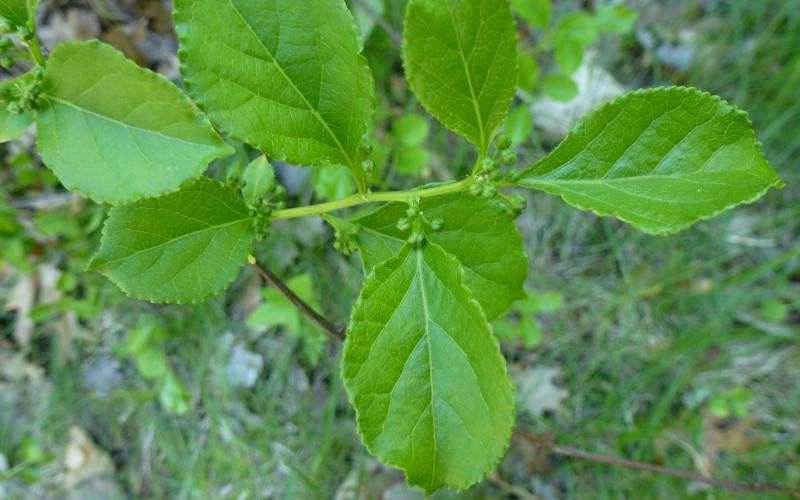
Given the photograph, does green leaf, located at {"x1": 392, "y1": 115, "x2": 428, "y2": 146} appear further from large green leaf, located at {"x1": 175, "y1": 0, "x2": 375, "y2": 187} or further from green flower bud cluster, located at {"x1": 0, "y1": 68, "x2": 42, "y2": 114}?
green flower bud cluster, located at {"x1": 0, "y1": 68, "x2": 42, "y2": 114}

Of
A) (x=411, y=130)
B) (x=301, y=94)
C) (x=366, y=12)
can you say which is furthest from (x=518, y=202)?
(x=366, y=12)

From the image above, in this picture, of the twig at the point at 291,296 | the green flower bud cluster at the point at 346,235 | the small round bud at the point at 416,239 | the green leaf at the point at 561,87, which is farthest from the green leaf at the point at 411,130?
the small round bud at the point at 416,239

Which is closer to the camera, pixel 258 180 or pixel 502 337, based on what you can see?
pixel 258 180

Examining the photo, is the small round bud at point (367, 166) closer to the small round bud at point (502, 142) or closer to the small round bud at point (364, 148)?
the small round bud at point (364, 148)

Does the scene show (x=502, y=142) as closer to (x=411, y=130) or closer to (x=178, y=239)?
(x=178, y=239)

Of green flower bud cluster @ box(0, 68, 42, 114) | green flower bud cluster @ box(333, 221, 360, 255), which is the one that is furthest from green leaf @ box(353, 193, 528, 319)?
green flower bud cluster @ box(0, 68, 42, 114)
